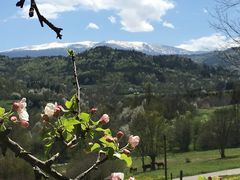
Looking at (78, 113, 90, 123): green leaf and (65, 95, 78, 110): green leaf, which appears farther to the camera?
(65, 95, 78, 110): green leaf

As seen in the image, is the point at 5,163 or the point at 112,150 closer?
the point at 112,150

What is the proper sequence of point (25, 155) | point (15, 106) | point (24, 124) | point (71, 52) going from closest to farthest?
1. point (25, 155)
2. point (24, 124)
3. point (15, 106)
4. point (71, 52)

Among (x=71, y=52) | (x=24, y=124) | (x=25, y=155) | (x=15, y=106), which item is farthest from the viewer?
(x=71, y=52)

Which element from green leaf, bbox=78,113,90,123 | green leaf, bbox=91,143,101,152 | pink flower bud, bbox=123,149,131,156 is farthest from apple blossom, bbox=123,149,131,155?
green leaf, bbox=78,113,90,123

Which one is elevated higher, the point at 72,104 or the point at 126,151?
the point at 72,104

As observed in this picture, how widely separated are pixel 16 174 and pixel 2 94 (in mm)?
147956

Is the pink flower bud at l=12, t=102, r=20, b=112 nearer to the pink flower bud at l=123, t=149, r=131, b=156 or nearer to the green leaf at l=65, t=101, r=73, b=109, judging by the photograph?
the green leaf at l=65, t=101, r=73, b=109

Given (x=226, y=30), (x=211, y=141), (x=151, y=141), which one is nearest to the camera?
(x=226, y=30)

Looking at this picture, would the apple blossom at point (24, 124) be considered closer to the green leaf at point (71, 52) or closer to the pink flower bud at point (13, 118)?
the pink flower bud at point (13, 118)

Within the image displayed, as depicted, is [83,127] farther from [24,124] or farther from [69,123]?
[24,124]

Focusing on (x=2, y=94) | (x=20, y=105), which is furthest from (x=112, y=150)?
(x=2, y=94)

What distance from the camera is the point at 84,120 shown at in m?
2.39

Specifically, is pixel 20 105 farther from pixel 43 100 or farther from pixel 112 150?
pixel 43 100

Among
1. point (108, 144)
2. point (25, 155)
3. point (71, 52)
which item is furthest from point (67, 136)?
point (25, 155)
